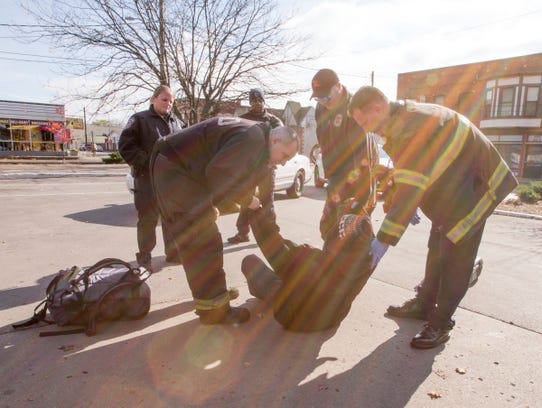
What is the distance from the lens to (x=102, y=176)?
1719 cm

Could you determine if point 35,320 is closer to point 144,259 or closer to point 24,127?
point 144,259

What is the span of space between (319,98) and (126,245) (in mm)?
3553

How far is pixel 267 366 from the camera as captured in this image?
253 cm

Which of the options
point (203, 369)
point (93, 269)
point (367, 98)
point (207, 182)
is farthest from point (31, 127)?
point (367, 98)

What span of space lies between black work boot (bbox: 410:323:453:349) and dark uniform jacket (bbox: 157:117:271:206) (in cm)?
162

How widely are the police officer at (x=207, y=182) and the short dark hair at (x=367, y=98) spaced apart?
54 centimetres

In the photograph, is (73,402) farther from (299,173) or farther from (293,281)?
(299,173)

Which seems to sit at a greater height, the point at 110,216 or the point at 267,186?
the point at 267,186

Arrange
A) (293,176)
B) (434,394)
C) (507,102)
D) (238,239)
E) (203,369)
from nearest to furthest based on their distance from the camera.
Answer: (434,394) → (203,369) → (238,239) → (293,176) → (507,102)

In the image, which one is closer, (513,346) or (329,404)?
(329,404)

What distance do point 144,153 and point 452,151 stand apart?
3.06 m

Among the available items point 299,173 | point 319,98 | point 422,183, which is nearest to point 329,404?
point 422,183

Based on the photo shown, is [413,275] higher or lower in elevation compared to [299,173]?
lower

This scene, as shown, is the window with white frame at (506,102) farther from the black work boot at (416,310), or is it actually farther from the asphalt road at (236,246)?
the black work boot at (416,310)
